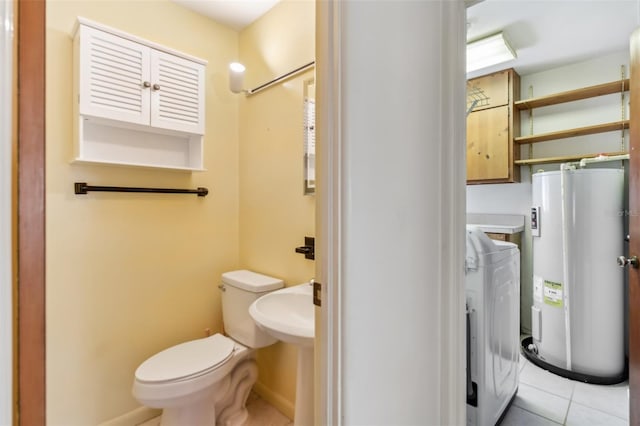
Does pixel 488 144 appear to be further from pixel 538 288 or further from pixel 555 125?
pixel 538 288

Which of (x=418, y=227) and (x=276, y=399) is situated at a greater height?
(x=418, y=227)

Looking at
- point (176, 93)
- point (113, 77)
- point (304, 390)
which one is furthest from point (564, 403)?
point (113, 77)

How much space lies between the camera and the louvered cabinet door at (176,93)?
1699mm

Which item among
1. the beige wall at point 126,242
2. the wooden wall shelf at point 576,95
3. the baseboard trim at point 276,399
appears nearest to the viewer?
the beige wall at point 126,242

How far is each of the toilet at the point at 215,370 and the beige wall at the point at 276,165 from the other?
14 cm

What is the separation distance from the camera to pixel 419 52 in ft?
2.71

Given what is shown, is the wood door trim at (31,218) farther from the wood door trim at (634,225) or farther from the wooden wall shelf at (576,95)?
the wooden wall shelf at (576,95)

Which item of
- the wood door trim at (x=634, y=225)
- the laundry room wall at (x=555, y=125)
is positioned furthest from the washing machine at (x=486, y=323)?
the laundry room wall at (x=555, y=125)

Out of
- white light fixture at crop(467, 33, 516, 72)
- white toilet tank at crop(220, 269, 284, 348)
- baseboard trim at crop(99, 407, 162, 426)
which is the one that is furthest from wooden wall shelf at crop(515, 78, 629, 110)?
baseboard trim at crop(99, 407, 162, 426)

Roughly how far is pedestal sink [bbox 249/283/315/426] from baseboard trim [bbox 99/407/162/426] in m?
0.93

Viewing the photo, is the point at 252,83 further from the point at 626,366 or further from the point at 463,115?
the point at 626,366

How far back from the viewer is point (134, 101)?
1.63 m

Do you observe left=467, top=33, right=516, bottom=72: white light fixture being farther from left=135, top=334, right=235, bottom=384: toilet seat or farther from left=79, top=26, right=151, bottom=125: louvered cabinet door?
left=135, top=334, right=235, bottom=384: toilet seat

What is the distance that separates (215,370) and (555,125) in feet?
10.6
